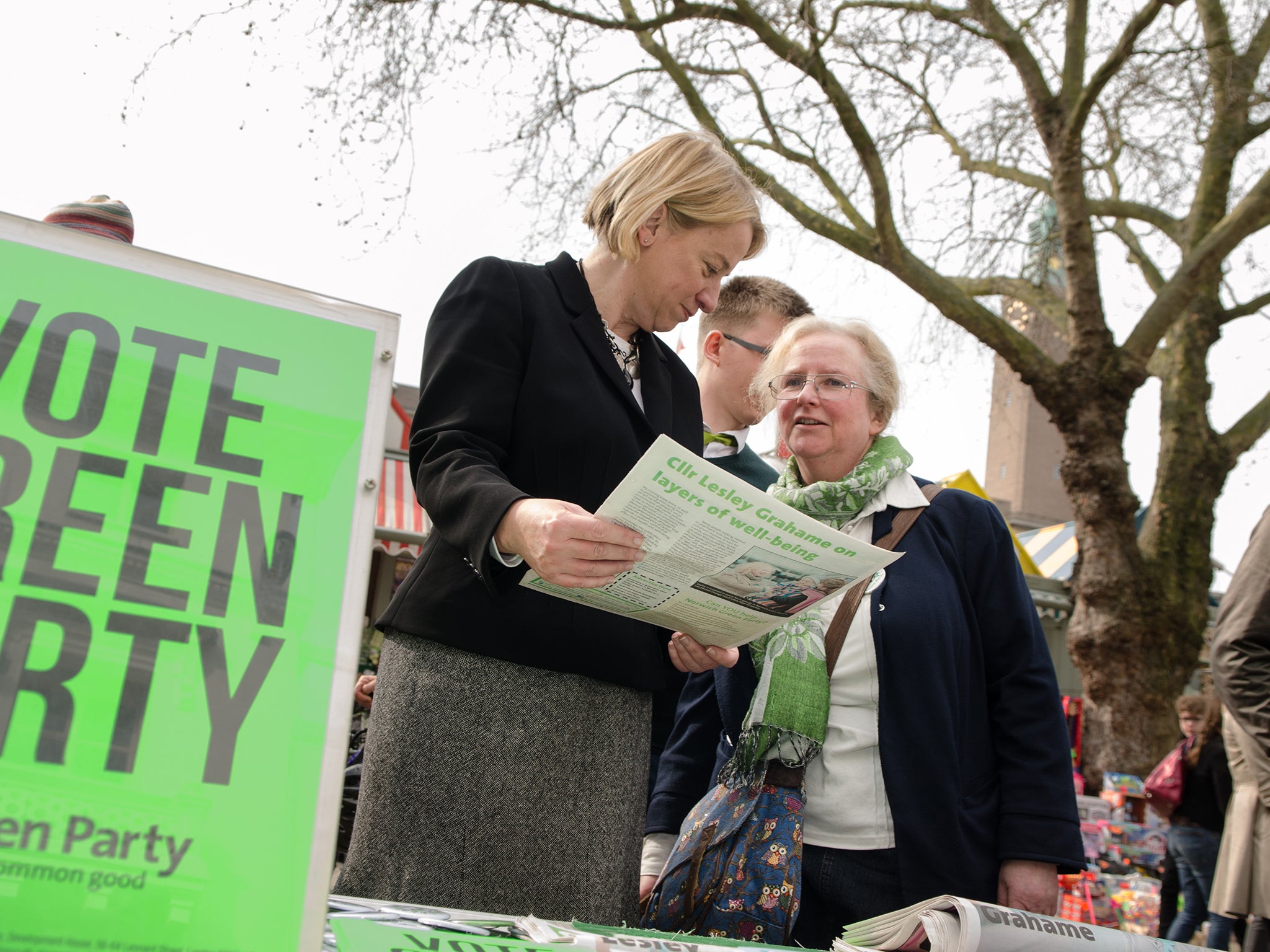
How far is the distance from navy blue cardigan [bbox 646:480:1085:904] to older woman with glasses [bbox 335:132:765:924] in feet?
1.25

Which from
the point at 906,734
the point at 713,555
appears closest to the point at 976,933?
the point at 713,555

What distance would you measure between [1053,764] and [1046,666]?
0.19m

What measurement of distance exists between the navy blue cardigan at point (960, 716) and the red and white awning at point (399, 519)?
25.2 ft

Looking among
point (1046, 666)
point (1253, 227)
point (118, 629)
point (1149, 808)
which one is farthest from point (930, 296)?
point (118, 629)

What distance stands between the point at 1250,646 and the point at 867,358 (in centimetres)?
127

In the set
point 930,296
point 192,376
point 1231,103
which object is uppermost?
point 1231,103

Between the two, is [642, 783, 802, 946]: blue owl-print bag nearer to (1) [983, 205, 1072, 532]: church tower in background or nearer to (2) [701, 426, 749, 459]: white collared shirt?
(2) [701, 426, 749, 459]: white collared shirt

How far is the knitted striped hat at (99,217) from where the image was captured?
6.96 feet

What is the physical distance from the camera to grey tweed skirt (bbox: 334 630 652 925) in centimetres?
152

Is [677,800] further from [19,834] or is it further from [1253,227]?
[1253,227]

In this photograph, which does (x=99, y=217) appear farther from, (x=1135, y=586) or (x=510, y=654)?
(x=1135, y=586)

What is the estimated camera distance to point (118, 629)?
919 millimetres

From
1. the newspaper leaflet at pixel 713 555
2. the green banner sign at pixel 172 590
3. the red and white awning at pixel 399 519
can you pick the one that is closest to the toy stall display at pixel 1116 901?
the newspaper leaflet at pixel 713 555

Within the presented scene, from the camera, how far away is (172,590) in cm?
96
